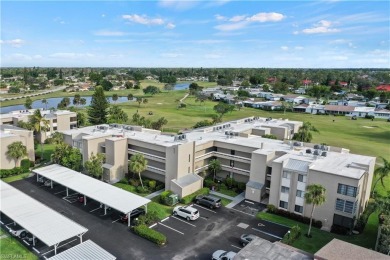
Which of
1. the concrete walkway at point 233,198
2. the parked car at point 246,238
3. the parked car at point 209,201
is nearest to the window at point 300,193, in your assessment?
the concrete walkway at point 233,198

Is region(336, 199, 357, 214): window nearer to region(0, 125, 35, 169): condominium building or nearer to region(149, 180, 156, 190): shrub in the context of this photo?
region(149, 180, 156, 190): shrub

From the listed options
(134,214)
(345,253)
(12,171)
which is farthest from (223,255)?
(12,171)

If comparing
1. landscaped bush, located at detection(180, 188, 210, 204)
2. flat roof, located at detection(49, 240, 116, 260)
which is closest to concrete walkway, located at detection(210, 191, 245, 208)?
landscaped bush, located at detection(180, 188, 210, 204)

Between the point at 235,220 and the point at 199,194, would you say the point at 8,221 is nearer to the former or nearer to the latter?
the point at 199,194

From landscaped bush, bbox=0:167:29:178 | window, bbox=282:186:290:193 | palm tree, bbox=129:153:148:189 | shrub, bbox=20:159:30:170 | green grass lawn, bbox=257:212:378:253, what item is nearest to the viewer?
green grass lawn, bbox=257:212:378:253

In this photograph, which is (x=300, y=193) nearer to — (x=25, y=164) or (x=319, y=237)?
(x=319, y=237)
